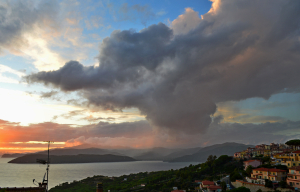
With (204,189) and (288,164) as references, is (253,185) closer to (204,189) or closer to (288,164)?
(204,189)

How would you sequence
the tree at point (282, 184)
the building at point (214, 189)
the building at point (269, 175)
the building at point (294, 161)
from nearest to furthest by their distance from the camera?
the tree at point (282, 184) < the building at point (269, 175) < the building at point (214, 189) < the building at point (294, 161)

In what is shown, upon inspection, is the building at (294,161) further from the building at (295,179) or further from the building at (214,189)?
the building at (214,189)

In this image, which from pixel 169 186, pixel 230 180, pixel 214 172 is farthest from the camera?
pixel 214 172

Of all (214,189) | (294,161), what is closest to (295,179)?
(294,161)

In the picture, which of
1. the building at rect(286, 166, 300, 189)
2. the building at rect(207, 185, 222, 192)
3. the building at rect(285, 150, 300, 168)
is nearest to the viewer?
the building at rect(286, 166, 300, 189)

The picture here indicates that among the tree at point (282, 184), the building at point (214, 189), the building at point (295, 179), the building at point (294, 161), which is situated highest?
the building at point (294, 161)

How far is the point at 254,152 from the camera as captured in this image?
88.0 metres

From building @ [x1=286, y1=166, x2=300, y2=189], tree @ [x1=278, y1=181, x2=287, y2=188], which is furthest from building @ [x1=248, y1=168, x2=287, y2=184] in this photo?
tree @ [x1=278, y1=181, x2=287, y2=188]

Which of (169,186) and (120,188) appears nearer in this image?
(169,186)

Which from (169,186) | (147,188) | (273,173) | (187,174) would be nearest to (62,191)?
(147,188)

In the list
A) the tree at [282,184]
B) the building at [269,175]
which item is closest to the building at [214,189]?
the building at [269,175]

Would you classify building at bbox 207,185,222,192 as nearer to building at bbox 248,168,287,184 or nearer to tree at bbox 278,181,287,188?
building at bbox 248,168,287,184

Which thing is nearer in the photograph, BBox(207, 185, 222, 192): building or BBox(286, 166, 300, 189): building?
BBox(286, 166, 300, 189): building

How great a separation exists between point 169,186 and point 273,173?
29.8 metres
